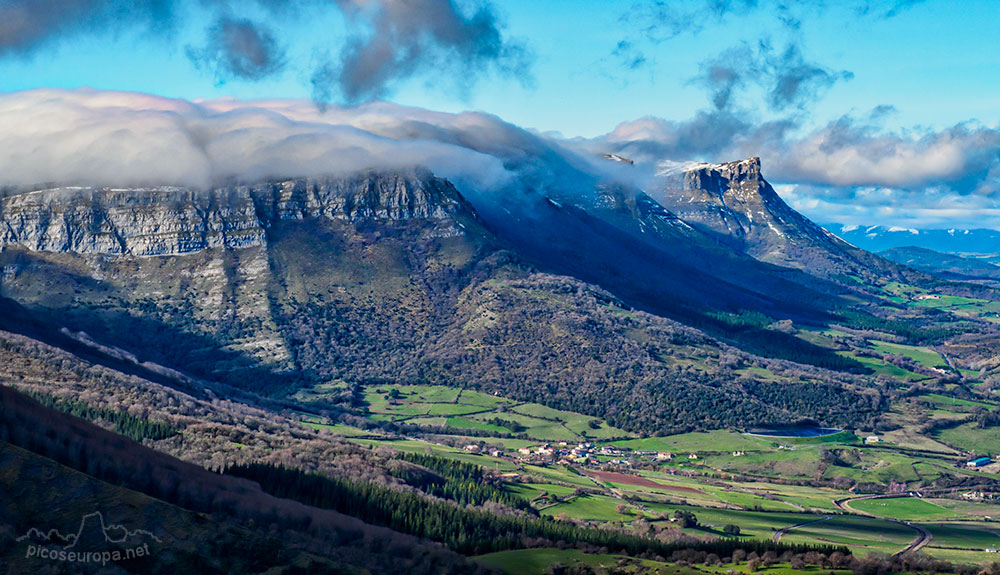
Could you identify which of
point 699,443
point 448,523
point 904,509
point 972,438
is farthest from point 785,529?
point 972,438

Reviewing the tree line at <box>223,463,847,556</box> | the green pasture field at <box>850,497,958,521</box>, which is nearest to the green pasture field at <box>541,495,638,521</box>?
the tree line at <box>223,463,847,556</box>

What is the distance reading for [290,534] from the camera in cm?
7056

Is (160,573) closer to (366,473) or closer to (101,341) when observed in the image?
(366,473)

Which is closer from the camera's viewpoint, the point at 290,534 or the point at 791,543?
the point at 290,534

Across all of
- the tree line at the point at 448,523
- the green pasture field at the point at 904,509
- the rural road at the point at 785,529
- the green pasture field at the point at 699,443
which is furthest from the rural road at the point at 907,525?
the green pasture field at the point at 699,443

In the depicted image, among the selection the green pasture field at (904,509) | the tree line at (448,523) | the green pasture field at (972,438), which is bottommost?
the green pasture field at (904,509)

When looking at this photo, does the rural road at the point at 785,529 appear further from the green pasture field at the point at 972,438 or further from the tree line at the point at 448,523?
the green pasture field at the point at 972,438

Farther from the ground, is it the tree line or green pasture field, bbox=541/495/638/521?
the tree line

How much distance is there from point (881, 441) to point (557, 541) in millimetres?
109256

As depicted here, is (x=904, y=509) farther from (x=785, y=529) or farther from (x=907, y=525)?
(x=785, y=529)

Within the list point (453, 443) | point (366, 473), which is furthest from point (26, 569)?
point (453, 443)

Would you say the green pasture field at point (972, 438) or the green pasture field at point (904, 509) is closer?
the green pasture field at point (904, 509)

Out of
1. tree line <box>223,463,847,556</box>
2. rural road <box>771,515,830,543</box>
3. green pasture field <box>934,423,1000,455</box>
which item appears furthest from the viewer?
green pasture field <box>934,423,1000,455</box>

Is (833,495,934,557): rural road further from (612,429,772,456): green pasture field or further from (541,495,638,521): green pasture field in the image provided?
(541,495,638,521): green pasture field
